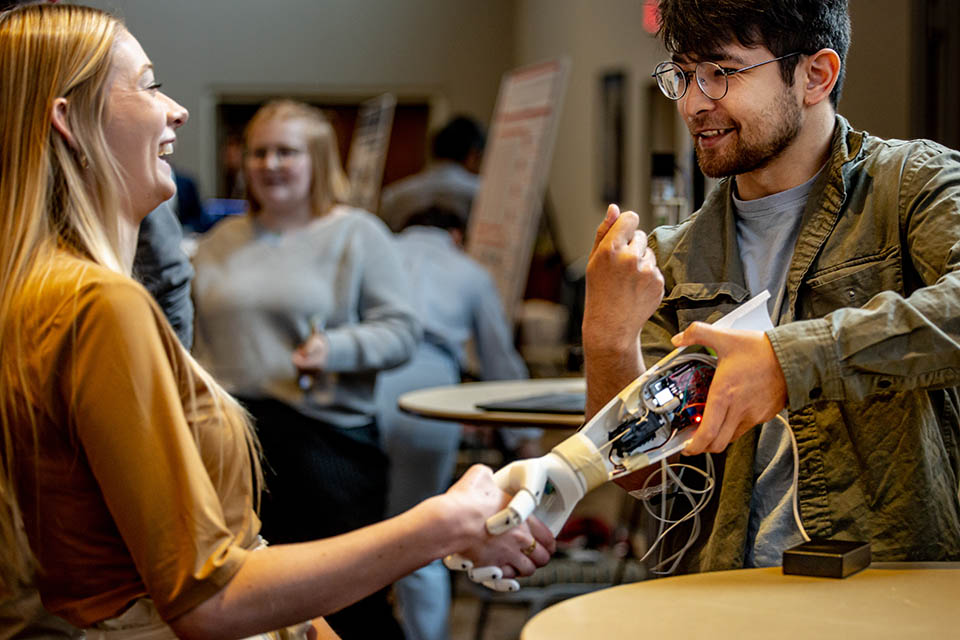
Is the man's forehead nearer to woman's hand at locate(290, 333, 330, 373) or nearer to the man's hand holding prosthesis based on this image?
the man's hand holding prosthesis

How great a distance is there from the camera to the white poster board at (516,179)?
484cm

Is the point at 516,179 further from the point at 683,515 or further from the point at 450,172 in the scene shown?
the point at 683,515

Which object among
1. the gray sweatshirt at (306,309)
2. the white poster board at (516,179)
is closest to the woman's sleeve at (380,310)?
the gray sweatshirt at (306,309)

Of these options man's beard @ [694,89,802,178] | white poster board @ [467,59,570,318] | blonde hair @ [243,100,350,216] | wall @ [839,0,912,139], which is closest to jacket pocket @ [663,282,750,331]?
man's beard @ [694,89,802,178]

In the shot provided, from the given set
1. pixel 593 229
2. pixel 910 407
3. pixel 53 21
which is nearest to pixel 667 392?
pixel 910 407

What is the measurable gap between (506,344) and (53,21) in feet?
9.78

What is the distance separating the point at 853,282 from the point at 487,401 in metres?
1.53

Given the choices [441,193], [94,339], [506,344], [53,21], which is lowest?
[506,344]

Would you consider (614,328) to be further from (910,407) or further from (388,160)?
(388,160)

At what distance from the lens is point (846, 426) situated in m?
1.43

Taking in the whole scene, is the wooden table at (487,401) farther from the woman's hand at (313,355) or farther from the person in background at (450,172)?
the person in background at (450,172)

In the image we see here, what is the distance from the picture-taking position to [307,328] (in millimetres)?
3061

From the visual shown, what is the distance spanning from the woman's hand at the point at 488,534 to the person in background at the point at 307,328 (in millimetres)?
1620

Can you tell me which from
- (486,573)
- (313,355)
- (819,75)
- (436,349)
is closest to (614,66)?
(436,349)
